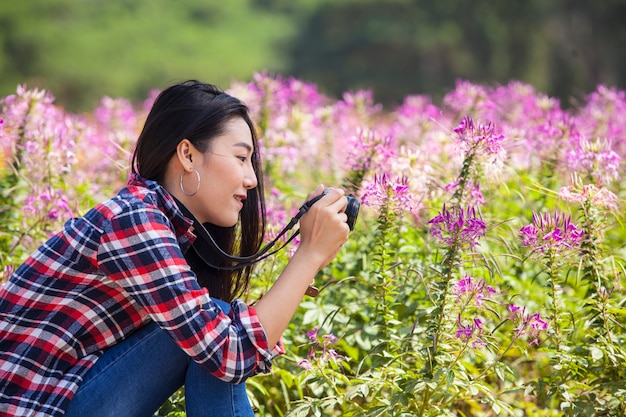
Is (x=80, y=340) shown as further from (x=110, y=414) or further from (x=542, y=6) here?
(x=542, y=6)

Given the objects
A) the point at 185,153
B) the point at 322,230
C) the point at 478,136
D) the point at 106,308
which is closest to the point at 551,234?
the point at 478,136

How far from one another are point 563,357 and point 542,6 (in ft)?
45.4

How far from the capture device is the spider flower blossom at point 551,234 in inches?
63.8

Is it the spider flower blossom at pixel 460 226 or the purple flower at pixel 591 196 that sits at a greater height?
the purple flower at pixel 591 196

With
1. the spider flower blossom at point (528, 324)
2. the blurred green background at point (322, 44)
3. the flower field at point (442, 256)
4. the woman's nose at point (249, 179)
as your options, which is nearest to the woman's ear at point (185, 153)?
the woman's nose at point (249, 179)

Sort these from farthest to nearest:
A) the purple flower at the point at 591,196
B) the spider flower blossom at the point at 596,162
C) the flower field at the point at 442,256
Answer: the spider flower blossom at the point at 596,162, the purple flower at the point at 591,196, the flower field at the point at 442,256

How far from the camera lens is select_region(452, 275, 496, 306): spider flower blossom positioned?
1642mm

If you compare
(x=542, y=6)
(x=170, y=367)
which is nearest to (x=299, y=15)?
(x=542, y=6)

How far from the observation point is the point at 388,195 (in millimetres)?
1797

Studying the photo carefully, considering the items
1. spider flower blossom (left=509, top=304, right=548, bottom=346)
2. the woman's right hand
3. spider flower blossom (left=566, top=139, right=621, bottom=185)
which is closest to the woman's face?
the woman's right hand

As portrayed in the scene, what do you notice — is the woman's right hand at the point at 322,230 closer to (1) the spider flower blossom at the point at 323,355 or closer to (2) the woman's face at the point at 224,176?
(2) the woman's face at the point at 224,176

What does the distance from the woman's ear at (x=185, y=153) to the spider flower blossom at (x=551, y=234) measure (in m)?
0.66

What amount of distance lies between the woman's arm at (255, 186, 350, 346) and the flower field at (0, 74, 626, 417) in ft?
0.75

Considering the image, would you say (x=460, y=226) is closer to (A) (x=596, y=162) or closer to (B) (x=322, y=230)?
(B) (x=322, y=230)
